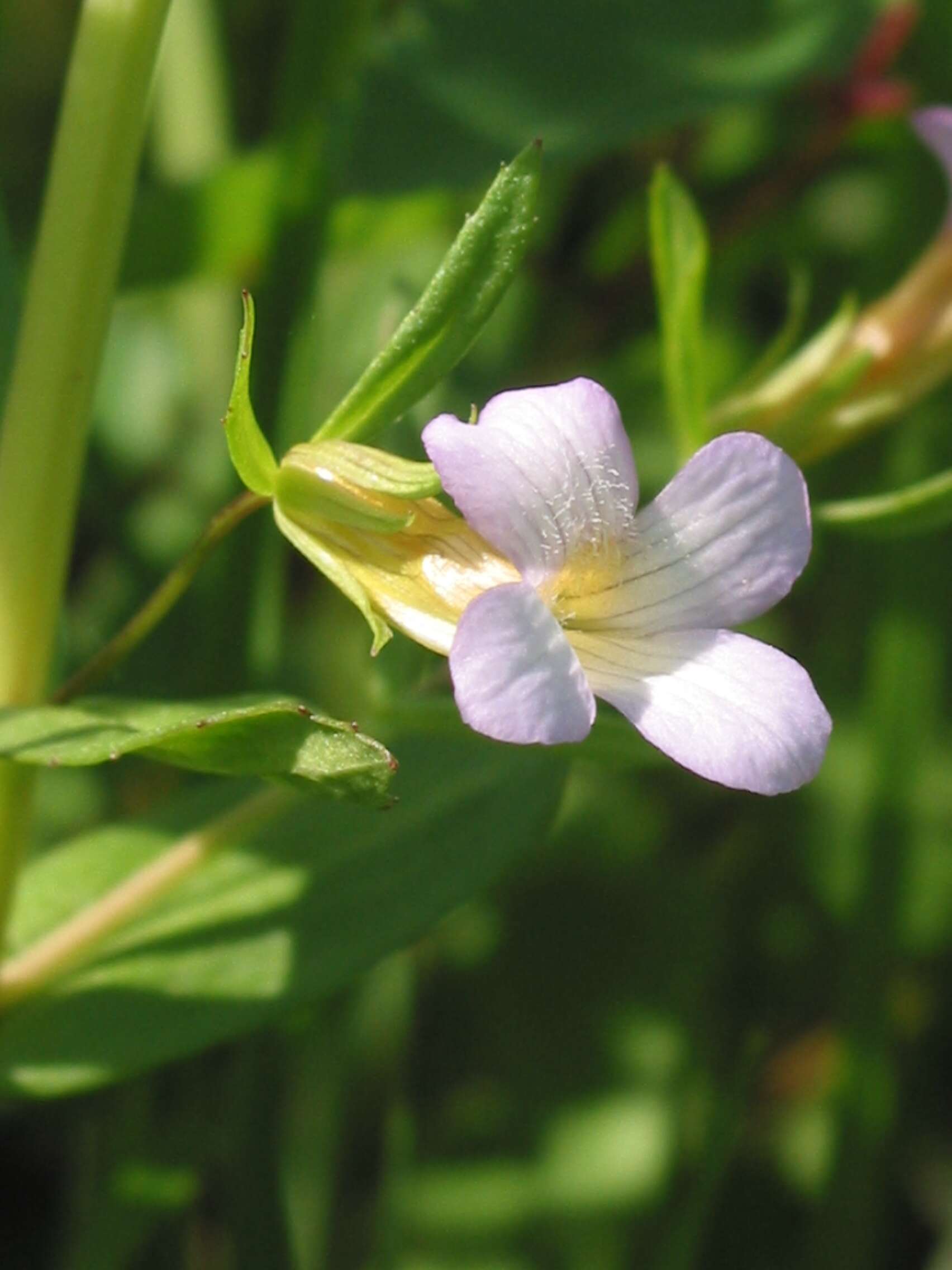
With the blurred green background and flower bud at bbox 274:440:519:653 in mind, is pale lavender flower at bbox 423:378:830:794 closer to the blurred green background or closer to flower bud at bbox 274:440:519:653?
flower bud at bbox 274:440:519:653

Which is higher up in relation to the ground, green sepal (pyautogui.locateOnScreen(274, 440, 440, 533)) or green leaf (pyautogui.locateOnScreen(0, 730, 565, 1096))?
green sepal (pyautogui.locateOnScreen(274, 440, 440, 533))

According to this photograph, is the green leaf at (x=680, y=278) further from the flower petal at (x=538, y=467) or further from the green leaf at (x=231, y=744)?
the green leaf at (x=231, y=744)

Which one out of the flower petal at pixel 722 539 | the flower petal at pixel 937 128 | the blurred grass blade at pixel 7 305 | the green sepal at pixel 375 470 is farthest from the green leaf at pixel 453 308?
the flower petal at pixel 937 128

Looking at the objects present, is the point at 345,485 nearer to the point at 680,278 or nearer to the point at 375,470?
the point at 375,470

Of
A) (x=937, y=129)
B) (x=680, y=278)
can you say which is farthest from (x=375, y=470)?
(x=937, y=129)

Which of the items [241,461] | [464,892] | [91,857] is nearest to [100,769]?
[91,857]

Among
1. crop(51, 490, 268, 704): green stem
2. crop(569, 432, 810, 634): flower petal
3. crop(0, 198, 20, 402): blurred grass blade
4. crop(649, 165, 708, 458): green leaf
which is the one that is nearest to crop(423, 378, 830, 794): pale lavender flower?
crop(569, 432, 810, 634): flower petal
